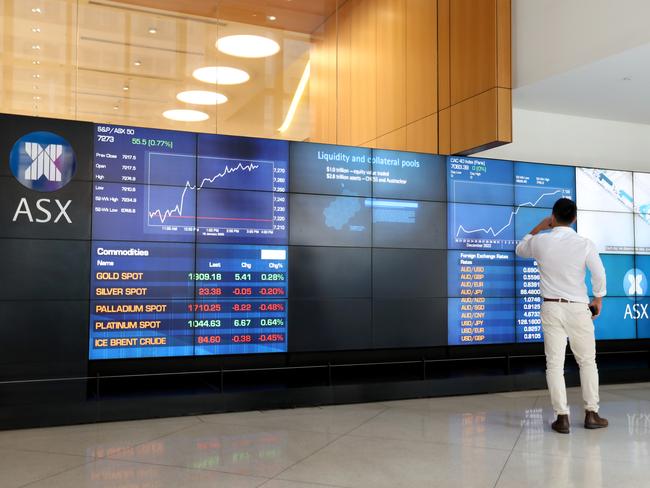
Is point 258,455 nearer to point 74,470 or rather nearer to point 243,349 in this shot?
point 74,470

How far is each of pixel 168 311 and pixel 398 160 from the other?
275 centimetres

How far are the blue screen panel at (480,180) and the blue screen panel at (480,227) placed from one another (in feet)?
0.28

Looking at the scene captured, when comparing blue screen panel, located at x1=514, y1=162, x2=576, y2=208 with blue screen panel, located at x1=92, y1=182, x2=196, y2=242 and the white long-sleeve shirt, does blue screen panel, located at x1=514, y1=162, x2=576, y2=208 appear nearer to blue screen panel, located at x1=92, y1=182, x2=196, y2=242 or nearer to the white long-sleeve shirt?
the white long-sleeve shirt

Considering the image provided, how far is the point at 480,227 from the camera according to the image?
22.0 feet

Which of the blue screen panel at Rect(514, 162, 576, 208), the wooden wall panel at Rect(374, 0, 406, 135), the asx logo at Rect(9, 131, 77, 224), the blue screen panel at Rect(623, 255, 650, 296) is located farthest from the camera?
the wooden wall panel at Rect(374, 0, 406, 135)

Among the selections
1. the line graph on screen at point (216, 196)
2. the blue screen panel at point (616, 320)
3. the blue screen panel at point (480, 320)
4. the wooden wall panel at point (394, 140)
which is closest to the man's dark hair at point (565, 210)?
the blue screen panel at point (480, 320)

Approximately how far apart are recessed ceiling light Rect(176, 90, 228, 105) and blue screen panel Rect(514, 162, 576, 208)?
3268 millimetres

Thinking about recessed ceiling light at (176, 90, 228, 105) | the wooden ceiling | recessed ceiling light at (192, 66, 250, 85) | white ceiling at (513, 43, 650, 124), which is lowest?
recessed ceiling light at (176, 90, 228, 105)

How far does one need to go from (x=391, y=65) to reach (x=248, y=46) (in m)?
1.99

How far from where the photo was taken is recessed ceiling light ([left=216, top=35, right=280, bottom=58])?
21.5 feet

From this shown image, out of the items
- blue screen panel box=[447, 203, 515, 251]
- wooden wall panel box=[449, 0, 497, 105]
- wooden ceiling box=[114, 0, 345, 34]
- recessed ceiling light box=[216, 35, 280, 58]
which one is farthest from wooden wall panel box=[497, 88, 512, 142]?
recessed ceiling light box=[216, 35, 280, 58]

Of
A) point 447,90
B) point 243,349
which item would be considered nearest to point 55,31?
point 243,349

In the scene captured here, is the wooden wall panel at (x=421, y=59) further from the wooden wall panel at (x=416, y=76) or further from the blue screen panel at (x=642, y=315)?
the blue screen panel at (x=642, y=315)

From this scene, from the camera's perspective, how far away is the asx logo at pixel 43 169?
498 centimetres
